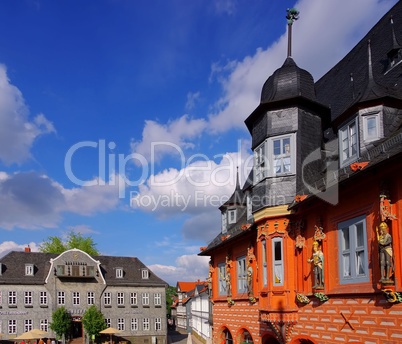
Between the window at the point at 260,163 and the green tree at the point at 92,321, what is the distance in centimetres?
3855

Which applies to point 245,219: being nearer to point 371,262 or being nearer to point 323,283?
point 323,283

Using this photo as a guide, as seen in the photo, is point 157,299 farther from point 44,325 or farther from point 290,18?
point 290,18

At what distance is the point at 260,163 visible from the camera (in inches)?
741

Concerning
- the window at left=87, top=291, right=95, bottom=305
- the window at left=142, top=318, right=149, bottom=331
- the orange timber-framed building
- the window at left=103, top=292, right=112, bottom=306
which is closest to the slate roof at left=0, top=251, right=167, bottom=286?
the window at left=103, top=292, right=112, bottom=306

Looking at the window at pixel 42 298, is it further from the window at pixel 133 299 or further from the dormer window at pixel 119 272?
the window at pixel 133 299

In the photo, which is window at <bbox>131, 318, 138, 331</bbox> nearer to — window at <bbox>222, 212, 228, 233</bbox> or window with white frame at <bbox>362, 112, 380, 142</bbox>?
window at <bbox>222, 212, 228, 233</bbox>

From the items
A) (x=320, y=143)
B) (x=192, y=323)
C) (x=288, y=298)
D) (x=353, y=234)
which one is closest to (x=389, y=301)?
(x=353, y=234)

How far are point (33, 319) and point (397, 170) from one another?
1909 inches

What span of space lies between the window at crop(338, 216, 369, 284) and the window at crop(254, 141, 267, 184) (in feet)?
15.2

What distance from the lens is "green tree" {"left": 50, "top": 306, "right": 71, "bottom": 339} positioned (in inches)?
2035

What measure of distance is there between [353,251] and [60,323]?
44.1m

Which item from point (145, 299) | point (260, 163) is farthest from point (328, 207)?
point (145, 299)

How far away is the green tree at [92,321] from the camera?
52.2 metres

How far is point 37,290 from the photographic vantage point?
53.0 m
